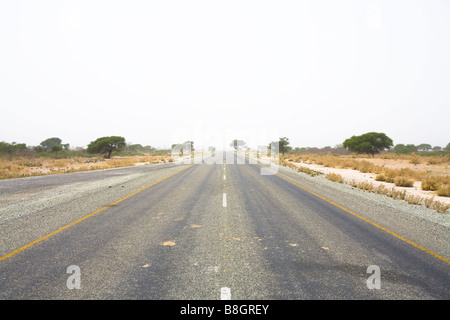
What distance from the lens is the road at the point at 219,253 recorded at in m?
3.21

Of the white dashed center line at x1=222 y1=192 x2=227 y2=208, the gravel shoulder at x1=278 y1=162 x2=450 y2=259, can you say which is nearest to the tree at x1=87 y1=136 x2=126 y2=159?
the white dashed center line at x1=222 y1=192 x2=227 y2=208

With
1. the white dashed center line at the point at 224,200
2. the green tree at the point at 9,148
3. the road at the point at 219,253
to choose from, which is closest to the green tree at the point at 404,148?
the road at the point at 219,253

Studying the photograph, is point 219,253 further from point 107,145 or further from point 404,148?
point 404,148

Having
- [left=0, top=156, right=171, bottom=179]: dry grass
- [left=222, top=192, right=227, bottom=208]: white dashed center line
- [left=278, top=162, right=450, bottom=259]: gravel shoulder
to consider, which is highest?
[left=0, top=156, right=171, bottom=179]: dry grass

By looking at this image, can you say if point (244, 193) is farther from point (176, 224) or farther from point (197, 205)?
point (176, 224)

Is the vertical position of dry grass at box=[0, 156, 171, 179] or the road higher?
dry grass at box=[0, 156, 171, 179]

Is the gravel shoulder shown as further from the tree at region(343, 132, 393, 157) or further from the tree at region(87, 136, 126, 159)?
the tree at region(87, 136, 126, 159)

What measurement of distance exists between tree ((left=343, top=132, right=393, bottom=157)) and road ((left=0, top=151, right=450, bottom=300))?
5097 centimetres

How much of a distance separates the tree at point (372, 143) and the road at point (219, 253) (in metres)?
51.0

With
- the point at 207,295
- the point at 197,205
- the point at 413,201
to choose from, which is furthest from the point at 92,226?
the point at 413,201

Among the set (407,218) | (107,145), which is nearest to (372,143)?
Result: (407,218)

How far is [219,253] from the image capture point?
433 cm

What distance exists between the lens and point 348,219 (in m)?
6.69

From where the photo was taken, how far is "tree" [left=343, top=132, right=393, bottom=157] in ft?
166
